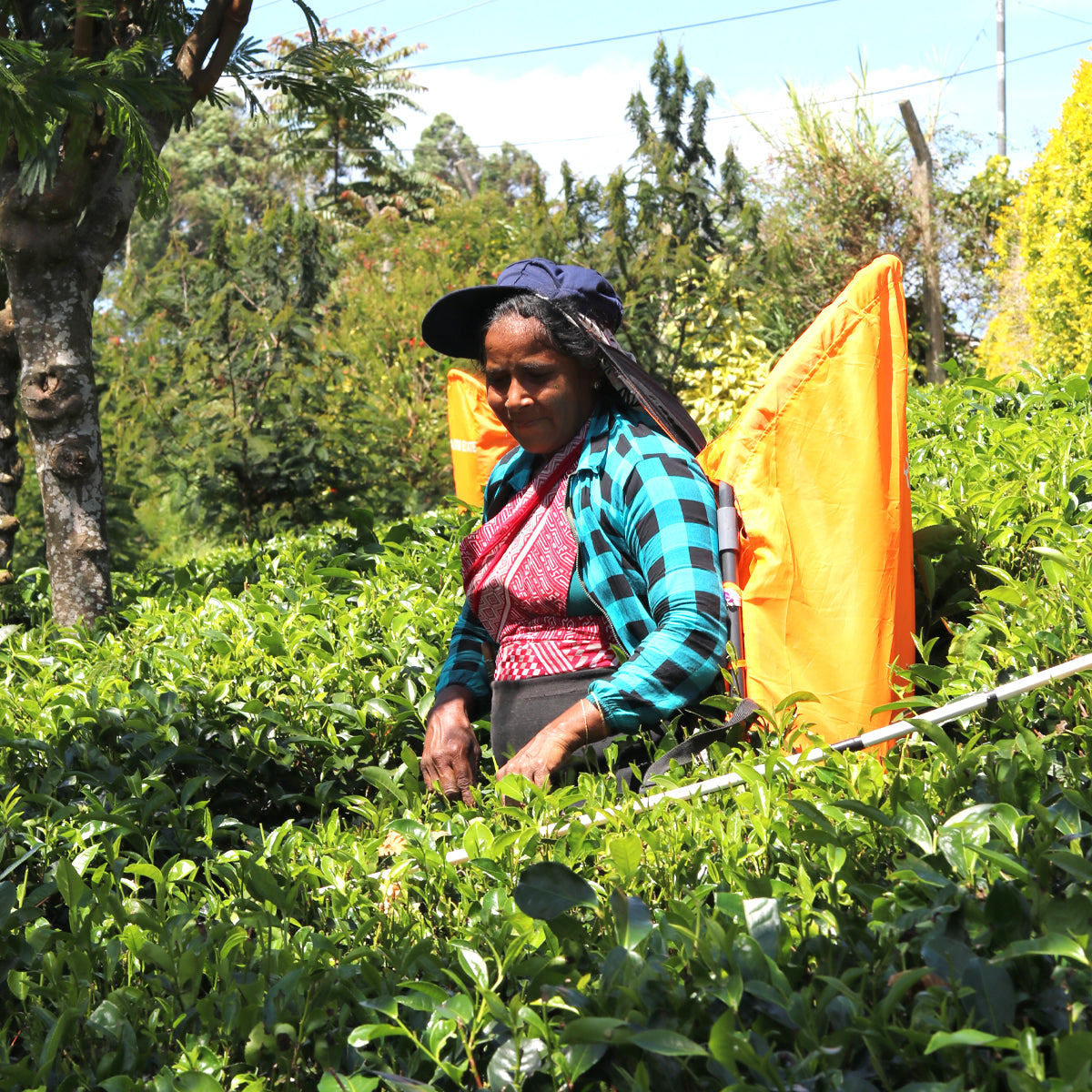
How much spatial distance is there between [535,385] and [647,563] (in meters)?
0.56

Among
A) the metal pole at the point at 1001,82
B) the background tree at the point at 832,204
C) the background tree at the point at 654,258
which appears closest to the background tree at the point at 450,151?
the metal pole at the point at 1001,82

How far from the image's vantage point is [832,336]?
241 centimetres

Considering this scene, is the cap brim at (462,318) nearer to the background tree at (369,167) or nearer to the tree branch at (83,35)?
the tree branch at (83,35)

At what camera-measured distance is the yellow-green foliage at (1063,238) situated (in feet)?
33.8

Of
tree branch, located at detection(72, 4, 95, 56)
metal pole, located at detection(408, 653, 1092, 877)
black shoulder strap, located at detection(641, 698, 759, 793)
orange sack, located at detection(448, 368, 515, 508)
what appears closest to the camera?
metal pole, located at detection(408, 653, 1092, 877)

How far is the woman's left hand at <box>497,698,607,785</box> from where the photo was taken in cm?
235

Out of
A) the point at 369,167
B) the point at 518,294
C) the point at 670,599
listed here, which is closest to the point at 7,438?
the point at 518,294

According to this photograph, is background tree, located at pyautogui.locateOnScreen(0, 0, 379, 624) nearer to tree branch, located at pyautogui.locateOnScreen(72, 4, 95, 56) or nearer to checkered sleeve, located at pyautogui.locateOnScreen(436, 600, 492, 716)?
tree branch, located at pyautogui.locateOnScreen(72, 4, 95, 56)

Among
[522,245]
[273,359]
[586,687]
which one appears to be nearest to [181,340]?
[273,359]

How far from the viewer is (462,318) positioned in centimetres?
296

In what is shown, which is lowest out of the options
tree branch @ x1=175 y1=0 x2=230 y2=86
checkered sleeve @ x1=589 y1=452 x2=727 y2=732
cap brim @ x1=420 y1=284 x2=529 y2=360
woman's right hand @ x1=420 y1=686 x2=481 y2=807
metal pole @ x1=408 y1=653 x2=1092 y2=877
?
woman's right hand @ x1=420 y1=686 x2=481 y2=807

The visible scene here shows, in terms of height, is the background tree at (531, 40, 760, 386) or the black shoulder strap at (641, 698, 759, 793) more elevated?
the background tree at (531, 40, 760, 386)

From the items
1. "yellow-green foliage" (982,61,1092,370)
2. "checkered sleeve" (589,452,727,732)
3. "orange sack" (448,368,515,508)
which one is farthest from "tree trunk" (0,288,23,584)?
"yellow-green foliage" (982,61,1092,370)

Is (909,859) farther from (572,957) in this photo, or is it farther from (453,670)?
(453,670)
